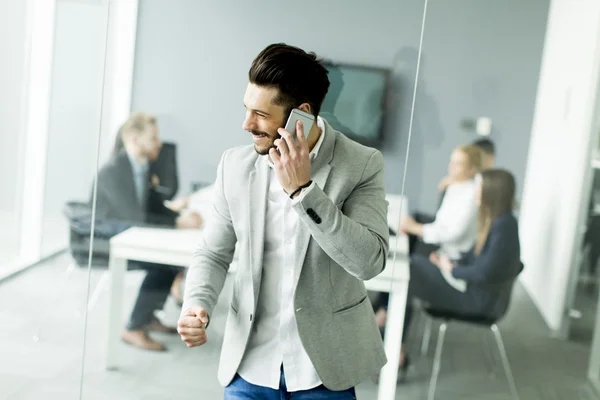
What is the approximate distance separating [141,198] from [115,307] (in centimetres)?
49

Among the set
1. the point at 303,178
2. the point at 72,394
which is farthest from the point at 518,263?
the point at 72,394

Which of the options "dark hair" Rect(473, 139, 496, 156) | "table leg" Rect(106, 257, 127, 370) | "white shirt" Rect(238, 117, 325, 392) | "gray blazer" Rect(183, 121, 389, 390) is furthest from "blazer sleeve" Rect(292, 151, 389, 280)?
"table leg" Rect(106, 257, 127, 370)

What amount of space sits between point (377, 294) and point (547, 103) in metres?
0.97

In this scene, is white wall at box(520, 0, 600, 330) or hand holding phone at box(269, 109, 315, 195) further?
white wall at box(520, 0, 600, 330)

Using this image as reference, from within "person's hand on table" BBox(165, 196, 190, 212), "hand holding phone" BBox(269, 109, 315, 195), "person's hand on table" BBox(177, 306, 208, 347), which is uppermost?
"hand holding phone" BBox(269, 109, 315, 195)

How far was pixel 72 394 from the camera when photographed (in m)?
2.81

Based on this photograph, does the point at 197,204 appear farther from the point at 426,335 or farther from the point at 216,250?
the point at 426,335

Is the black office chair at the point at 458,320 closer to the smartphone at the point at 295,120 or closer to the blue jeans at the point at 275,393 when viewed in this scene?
the blue jeans at the point at 275,393

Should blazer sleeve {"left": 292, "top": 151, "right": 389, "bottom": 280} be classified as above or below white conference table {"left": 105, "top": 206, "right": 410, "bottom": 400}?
above

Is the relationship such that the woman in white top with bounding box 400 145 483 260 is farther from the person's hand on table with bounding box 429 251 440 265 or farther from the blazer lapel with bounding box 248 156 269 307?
the blazer lapel with bounding box 248 156 269 307

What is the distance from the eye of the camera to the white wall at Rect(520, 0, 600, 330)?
245 cm

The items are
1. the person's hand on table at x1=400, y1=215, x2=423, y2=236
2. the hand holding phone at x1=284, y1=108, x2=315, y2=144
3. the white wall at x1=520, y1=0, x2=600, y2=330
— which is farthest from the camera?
the person's hand on table at x1=400, y1=215, x2=423, y2=236

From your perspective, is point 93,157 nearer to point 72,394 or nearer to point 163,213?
point 163,213

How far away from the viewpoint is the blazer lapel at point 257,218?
168 cm
